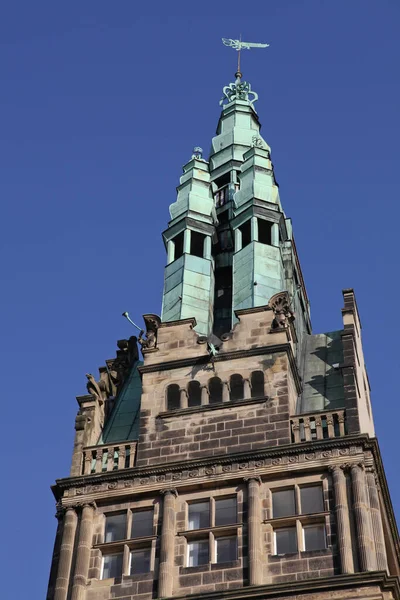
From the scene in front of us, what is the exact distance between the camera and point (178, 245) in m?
50.8

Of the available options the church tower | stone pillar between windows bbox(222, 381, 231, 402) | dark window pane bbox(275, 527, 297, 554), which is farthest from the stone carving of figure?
dark window pane bbox(275, 527, 297, 554)

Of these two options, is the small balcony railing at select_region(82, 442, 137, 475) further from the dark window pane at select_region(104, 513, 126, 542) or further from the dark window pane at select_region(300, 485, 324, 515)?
the dark window pane at select_region(300, 485, 324, 515)

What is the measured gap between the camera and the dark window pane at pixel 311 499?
130ft

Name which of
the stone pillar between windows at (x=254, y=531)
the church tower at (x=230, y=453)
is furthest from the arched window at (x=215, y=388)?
the stone pillar between windows at (x=254, y=531)

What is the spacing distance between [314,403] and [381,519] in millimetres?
5119

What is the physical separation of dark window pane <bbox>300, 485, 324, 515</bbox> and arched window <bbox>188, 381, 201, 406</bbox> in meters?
5.34

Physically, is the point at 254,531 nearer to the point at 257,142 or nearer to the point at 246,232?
the point at 246,232

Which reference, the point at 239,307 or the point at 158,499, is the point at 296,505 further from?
the point at 239,307

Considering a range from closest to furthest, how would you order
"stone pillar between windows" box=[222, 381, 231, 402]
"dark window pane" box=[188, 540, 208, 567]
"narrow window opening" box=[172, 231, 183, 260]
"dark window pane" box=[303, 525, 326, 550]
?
"dark window pane" box=[303, 525, 326, 550] → "dark window pane" box=[188, 540, 208, 567] → "stone pillar between windows" box=[222, 381, 231, 402] → "narrow window opening" box=[172, 231, 183, 260]

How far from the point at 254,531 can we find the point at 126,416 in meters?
8.67

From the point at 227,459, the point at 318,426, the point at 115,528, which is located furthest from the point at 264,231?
the point at 115,528

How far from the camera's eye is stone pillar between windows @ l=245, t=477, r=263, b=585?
3812cm

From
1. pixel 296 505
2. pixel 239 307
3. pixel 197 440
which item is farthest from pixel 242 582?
pixel 239 307

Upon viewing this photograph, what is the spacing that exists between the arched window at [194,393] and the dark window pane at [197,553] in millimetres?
5452
